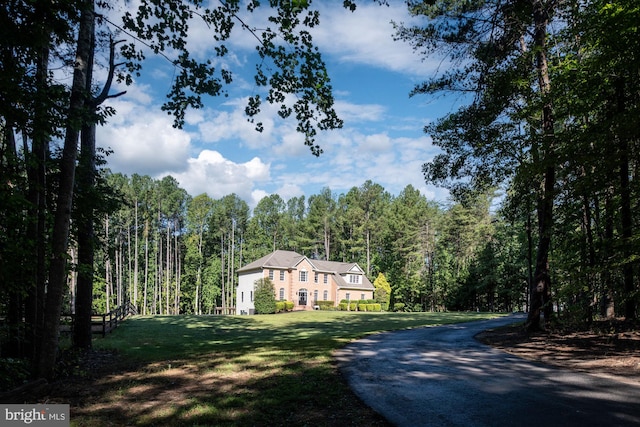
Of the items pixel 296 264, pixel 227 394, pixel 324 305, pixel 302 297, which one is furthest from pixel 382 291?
pixel 227 394

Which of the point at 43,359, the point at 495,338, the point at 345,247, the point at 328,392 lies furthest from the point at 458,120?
the point at 345,247

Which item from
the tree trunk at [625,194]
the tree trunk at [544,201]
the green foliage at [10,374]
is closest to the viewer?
the green foliage at [10,374]

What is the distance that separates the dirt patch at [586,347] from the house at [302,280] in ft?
108

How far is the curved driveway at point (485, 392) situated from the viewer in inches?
197

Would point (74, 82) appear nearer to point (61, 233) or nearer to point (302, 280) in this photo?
point (61, 233)

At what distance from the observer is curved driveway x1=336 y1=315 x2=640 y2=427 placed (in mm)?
5008

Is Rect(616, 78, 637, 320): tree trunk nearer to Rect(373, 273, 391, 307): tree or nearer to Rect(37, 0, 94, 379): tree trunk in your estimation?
Rect(37, 0, 94, 379): tree trunk

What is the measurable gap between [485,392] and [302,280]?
135 ft

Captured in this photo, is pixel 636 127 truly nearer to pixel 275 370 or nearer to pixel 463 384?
pixel 463 384

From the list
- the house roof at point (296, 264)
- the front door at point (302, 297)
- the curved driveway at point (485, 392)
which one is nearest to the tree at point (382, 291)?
the house roof at point (296, 264)

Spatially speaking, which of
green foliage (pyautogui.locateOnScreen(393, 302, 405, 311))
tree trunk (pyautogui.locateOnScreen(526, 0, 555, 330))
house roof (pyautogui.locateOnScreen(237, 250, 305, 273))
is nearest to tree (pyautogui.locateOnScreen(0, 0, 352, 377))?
tree trunk (pyautogui.locateOnScreen(526, 0, 555, 330))

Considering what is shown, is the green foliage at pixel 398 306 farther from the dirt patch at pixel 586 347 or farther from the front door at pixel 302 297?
the dirt patch at pixel 586 347

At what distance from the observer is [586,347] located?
10.2 meters

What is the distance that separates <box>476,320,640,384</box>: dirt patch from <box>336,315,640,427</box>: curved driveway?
656 mm
